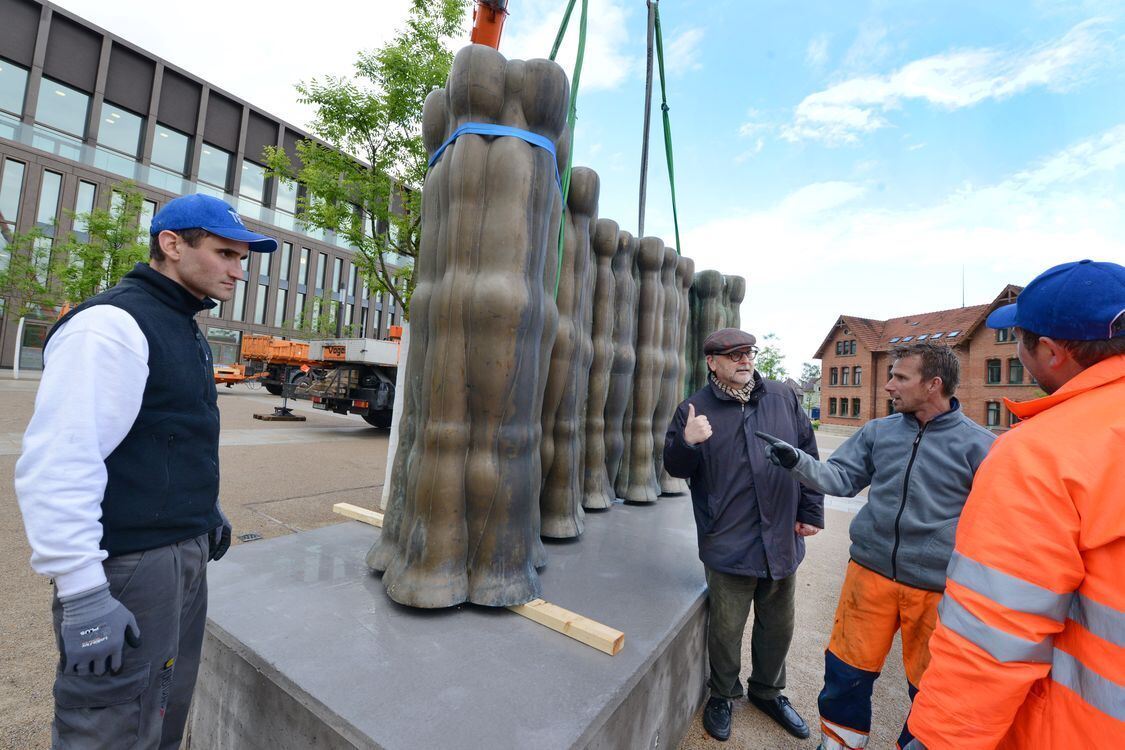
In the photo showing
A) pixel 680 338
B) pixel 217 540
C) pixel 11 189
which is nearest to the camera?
pixel 217 540

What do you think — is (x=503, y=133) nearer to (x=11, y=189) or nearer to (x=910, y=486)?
(x=910, y=486)

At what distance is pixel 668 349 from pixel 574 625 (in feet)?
10.8

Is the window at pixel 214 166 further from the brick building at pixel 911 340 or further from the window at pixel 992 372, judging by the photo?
the window at pixel 992 372

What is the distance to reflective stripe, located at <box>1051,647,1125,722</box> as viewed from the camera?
100 centimetres

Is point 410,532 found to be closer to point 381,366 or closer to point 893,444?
point 893,444

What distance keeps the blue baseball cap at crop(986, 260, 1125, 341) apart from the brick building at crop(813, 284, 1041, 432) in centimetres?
2965

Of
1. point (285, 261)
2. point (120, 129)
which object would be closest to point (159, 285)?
point (120, 129)

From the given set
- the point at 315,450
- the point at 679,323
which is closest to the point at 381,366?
the point at 315,450


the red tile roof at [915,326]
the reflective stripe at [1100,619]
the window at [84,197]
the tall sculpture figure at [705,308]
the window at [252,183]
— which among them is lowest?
the reflective stripe at [1100,619]

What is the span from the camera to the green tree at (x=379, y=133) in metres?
9.05

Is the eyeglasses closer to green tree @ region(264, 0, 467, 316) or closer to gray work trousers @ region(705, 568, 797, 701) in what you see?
gray work trousers @ region(705, 568, 797, 701)

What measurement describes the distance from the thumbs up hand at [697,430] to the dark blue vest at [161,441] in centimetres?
202

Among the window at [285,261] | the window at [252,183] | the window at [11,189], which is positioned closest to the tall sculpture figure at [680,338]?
the window at [11,189]

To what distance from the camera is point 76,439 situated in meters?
1.29
